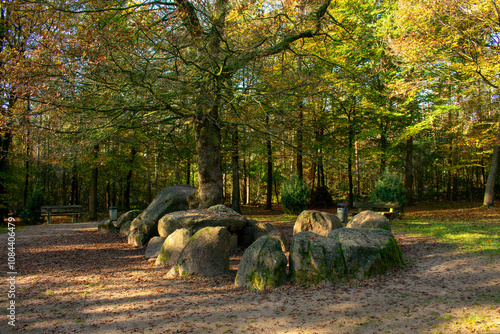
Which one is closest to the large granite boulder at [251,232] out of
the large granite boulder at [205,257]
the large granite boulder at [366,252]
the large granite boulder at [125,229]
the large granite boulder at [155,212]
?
the large granite boulder at [205,257]

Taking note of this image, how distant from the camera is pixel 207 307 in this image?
4.06 m

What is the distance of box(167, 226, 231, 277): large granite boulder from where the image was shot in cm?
550

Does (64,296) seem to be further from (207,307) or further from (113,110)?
(113,110)

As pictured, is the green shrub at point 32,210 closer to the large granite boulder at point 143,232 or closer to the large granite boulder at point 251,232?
the large granite boulder at point 143,232

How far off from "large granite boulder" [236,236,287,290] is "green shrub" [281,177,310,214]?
29.1ft

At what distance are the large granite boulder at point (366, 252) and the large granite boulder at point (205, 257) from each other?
2.00 meters

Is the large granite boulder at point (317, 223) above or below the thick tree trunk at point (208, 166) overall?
below

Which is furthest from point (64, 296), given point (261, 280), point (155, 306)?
point (261, 280)

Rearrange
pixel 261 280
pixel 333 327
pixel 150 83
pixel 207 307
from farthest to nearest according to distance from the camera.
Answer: pixel 150 83
pixel 261 280
pixel 207 307
pixel 333 327

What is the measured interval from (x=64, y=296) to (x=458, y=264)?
20.4ft

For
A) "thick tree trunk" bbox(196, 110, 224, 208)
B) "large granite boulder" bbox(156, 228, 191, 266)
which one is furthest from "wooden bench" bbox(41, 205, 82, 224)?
"large granite boulder" bbox(156, 228, 191, 266)

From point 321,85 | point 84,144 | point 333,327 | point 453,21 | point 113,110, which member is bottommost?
point 333,327

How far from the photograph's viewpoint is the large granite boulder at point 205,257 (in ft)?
18.0

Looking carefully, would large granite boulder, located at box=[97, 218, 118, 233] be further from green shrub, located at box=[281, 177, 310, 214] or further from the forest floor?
green shrub, located at box=[281, 177, 310, 214]
